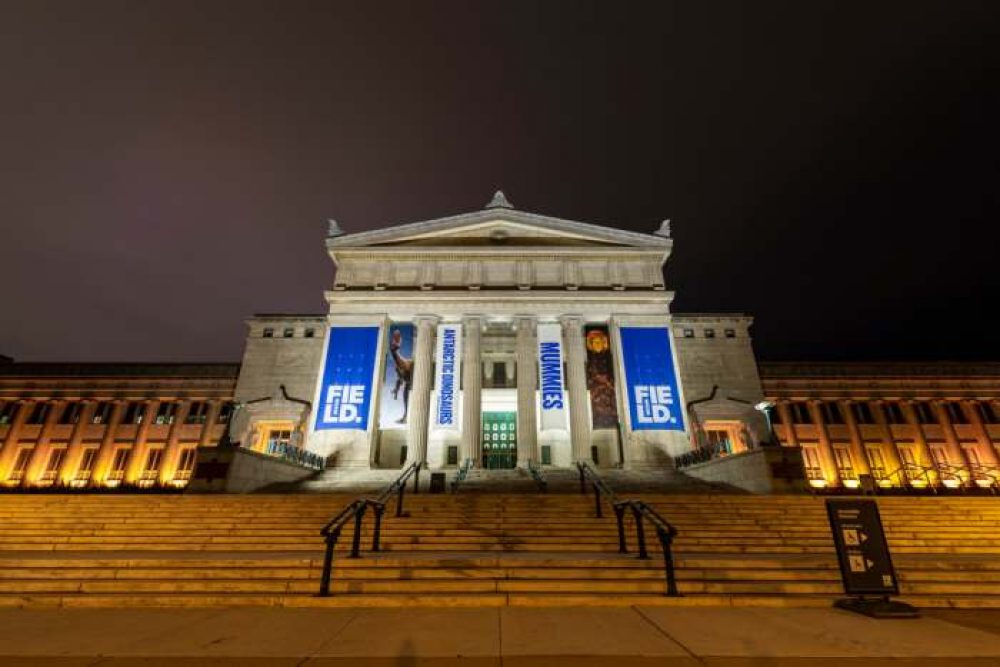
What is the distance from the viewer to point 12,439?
29609 millimetres

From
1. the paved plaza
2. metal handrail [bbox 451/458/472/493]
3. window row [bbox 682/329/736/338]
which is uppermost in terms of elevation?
window row [bbox 682/329/736/338]

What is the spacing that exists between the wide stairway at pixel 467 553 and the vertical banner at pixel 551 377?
10186mm

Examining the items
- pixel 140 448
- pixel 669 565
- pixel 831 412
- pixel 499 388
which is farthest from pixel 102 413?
pixel 831 412

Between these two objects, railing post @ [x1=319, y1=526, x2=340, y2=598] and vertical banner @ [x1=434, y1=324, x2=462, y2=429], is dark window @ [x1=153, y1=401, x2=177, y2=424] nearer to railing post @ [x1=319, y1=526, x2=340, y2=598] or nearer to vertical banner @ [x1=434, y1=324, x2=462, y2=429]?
vertical banner @ [x1=434, y1=324, x2=462, y2=429]

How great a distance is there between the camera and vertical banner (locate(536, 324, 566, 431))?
23484 mm

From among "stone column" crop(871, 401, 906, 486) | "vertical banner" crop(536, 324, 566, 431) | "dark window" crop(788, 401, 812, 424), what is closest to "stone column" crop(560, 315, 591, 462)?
"vertical banner" crop(536, 324, 566, 431)

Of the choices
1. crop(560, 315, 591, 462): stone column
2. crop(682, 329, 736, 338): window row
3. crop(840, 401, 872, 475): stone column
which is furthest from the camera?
crop(682, 329, 736, 338): window row

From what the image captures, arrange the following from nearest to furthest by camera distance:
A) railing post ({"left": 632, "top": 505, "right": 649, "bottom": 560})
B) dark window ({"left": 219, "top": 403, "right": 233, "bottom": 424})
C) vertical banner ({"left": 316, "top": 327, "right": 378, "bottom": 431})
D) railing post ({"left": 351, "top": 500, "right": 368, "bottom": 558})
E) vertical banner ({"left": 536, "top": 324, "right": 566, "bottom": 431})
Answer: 1. railing post ({"left": 632, "top": 505, "right": 649, "bottom": 560})
2. railing post ({"left": 351, "top": 500, "right": 368, "bottom": 558})
3. vertical banner ({"left": 536, "top": 324, "right": 566, "bottom": 431})
4. vertical banner ({"left": 316, "top": 327, "right": 378, "bottom": 431})
5. dark window ({"left": 219, "top": 403, "right": 233, "bottom": 424})

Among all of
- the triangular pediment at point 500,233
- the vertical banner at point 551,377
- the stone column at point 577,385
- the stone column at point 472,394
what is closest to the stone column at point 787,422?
the triangular pediment at point 500,233

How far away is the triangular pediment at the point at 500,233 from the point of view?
3041 centimetres

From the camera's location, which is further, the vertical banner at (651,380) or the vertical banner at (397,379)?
the vertical banner at (397,379)

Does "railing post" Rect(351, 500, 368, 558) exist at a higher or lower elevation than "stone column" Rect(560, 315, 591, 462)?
lower

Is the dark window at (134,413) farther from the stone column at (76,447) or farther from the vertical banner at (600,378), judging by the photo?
the vertical banner at (600,378)

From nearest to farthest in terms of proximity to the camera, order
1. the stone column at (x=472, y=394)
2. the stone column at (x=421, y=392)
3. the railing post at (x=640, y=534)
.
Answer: the railing post at (x=640, y=534) < the stone column at (x=421, y=392) < the stone column at (x=472, y=394)
